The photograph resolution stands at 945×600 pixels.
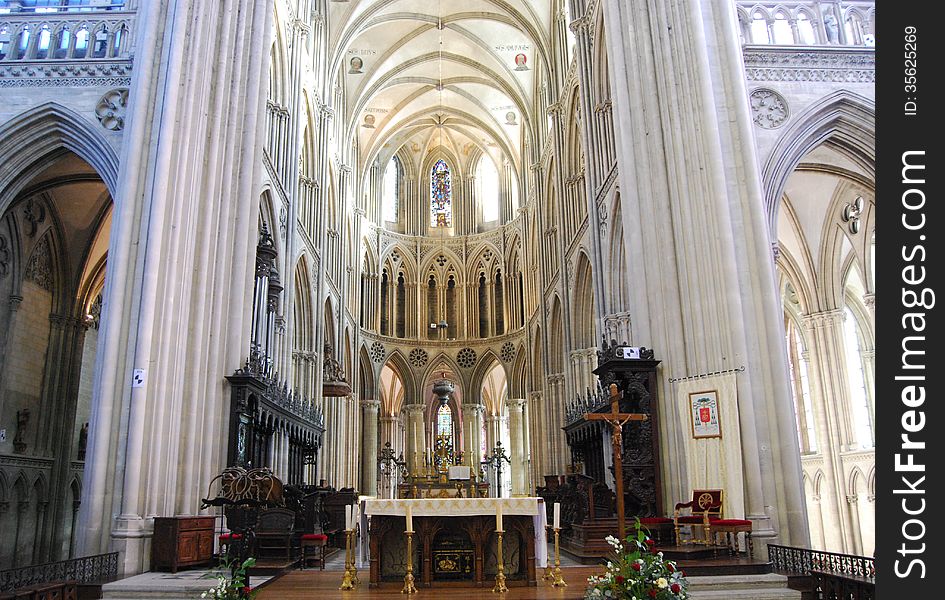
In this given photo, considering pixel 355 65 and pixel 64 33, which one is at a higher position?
pixel 355 65

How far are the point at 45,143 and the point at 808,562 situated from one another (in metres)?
16.3

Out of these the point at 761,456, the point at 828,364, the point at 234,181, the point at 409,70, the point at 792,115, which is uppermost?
the point at 409,70

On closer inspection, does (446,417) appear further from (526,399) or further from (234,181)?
(234,181)

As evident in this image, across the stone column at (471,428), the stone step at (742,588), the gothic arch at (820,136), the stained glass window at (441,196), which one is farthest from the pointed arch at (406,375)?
the stone step at (742,588)

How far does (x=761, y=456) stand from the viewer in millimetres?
12906

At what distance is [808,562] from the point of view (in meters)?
10.3

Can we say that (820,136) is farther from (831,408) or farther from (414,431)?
(414,431)

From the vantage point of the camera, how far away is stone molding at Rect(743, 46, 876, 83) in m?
16.4

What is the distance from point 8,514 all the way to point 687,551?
15955mm

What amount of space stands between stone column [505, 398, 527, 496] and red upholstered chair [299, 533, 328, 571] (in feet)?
85.2

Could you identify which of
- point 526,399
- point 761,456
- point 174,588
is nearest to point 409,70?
point 526,399

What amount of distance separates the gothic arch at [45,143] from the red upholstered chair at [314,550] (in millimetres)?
8101

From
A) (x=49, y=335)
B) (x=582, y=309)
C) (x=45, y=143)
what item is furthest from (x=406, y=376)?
(x=45, y=143)

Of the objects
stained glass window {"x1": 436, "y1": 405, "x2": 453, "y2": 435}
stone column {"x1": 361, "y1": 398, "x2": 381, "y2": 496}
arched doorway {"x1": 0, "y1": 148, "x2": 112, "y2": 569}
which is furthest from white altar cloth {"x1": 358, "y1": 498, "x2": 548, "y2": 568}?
stained glass window {"x1": 436, "y1": 405, "x2": 453, "y2": 435}
